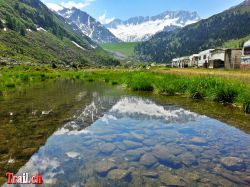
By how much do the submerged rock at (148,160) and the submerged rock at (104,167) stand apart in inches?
48.6

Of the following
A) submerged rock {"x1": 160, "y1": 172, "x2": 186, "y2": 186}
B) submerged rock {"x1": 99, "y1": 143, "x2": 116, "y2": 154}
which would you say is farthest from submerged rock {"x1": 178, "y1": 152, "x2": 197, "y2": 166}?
submerged rock {"x1": 99, "y1": 143, "x2": 116, "y2": 154}

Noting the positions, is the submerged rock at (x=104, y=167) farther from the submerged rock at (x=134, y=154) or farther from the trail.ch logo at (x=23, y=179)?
the trail.ch logo at (x=23, y=179)

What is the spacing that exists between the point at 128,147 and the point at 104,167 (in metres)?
2.97

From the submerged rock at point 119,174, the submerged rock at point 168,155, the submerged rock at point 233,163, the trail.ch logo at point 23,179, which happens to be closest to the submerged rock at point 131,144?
the submerged rock at point 168,155

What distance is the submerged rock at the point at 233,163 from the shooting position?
39.4ft

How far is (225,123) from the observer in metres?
20.8

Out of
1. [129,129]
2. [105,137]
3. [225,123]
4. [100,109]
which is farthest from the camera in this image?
[100,109]

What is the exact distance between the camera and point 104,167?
11.8m

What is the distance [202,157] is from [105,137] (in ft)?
17.9

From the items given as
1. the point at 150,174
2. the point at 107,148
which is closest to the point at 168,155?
the point at 150,174

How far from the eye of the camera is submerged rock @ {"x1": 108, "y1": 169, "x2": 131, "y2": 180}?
1080 cm

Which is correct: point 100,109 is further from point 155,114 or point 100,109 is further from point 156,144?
point 156,144

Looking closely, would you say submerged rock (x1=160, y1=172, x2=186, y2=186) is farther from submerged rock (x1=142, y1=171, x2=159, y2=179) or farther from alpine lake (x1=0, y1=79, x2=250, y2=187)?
submerged rock (x1=142, y1=171, x2=159, y2=179)

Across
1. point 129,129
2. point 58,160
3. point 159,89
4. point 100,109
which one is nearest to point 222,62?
point 159,89
